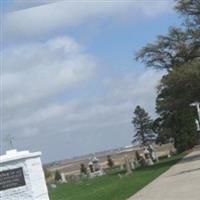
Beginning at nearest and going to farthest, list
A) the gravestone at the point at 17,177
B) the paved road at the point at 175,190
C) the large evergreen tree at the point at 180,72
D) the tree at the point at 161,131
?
the gravestone at the point at 17,177 → the paved road at the point at 175,190 → the large evergreen tree at the point at 180,72 → the tree at the point at 161,131

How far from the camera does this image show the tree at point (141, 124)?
76188 mm

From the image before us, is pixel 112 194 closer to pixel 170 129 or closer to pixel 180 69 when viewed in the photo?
pixel 180 69

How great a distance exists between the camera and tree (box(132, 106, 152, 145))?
76188mm

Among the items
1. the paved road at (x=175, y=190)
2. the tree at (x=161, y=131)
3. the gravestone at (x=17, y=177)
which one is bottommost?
the paved road at (x=175, y=190)

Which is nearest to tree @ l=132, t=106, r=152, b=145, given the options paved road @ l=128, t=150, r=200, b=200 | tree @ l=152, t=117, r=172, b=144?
tree @ l=152, t=117, r=172, b=144

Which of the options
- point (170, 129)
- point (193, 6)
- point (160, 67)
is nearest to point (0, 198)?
point (193, 6)

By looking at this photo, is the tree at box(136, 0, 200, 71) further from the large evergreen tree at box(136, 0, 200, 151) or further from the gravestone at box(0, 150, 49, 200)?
the gravestone at box(0, 150, 49, 200)

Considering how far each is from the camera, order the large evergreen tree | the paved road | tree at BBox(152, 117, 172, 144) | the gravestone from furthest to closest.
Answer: tree at BBox(152, 117, 172, 144) → the large evergreen tree → the paved road → the gravestone

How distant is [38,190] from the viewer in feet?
62.0

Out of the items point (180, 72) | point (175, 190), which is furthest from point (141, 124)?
point (175, 190)

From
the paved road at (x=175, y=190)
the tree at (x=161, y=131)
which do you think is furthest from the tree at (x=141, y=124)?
the paved road at (x=175, y=190)

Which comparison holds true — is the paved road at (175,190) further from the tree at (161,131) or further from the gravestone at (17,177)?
the tree at (161,131)

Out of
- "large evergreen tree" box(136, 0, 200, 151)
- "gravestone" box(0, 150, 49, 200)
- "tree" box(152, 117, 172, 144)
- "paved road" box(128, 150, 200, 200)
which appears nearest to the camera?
"gravestone" box(0, 150, 49, 200)

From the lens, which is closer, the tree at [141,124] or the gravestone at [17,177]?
the gravestone at [17,177]
